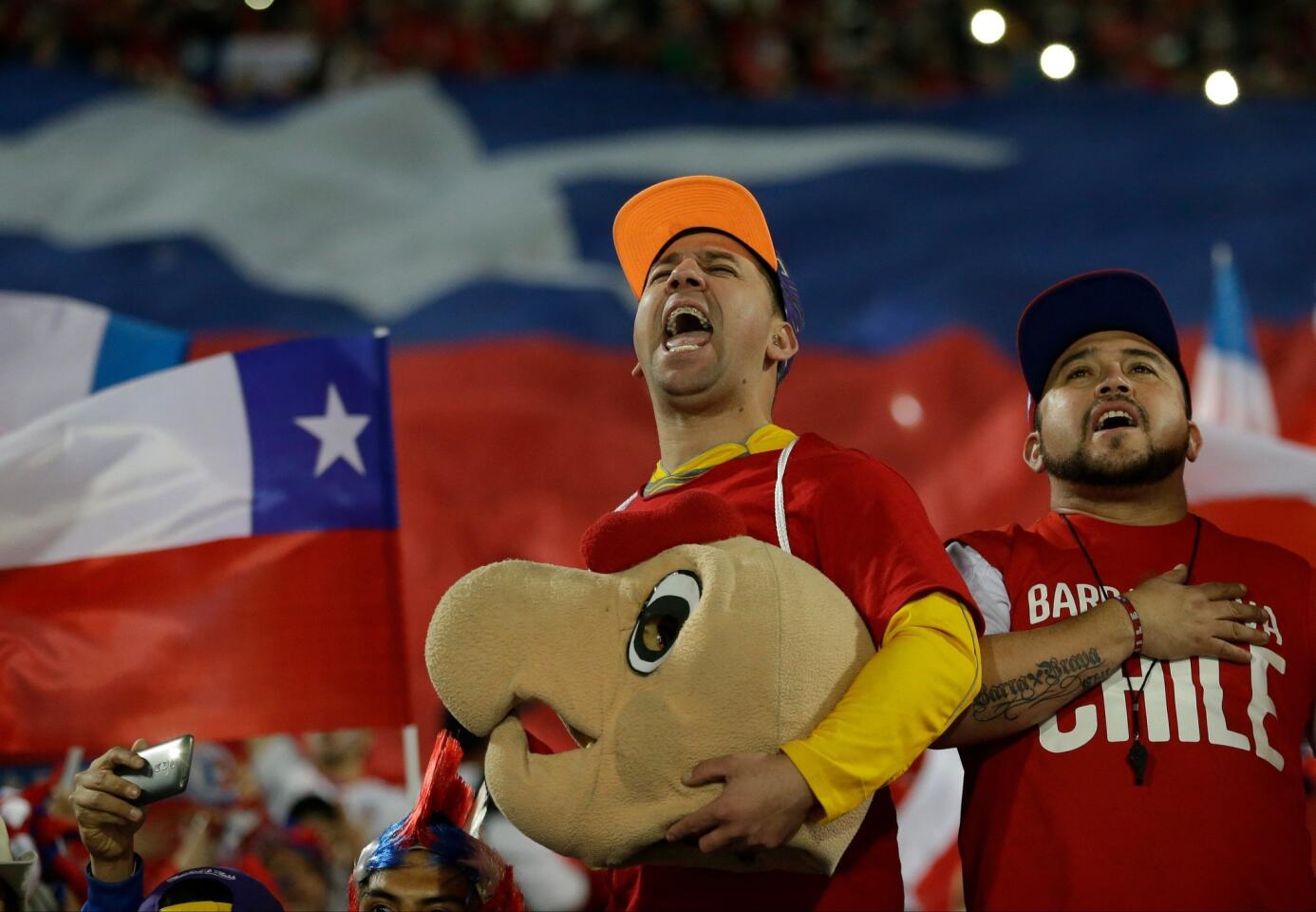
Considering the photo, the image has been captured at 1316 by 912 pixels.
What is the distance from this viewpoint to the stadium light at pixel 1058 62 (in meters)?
9.06

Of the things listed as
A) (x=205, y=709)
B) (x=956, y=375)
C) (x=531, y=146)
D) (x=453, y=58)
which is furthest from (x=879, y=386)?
(x=205, y=709)

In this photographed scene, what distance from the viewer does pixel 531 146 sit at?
30.1ft

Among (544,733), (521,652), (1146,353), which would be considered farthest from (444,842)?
(1146,353)

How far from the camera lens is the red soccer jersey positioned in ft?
8.00

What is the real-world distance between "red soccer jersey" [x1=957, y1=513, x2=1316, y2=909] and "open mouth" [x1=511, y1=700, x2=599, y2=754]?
2.25 ft

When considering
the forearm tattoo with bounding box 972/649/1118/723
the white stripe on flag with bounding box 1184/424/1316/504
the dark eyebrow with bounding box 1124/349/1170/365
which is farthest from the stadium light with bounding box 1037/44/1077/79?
the forearm tattoo with bounding box 972/649/1118/723

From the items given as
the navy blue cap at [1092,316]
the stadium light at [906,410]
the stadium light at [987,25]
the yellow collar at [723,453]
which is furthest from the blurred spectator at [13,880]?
the stadium light at [987,25]

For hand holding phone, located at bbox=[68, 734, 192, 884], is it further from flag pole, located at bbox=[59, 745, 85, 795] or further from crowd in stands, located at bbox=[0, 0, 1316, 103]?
crowd in stands, located at bbox=[0, 0, 1316, 103]

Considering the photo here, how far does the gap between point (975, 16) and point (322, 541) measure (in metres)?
6.70

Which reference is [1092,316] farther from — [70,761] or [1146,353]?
[70,761]

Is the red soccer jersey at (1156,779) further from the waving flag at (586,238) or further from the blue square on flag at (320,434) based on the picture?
the waving flag at (586,238)

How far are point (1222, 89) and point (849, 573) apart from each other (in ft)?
22.8

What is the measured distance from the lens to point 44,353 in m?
4.67

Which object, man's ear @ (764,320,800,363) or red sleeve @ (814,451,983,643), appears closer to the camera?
red sleeve @ (814,451,983,643)
